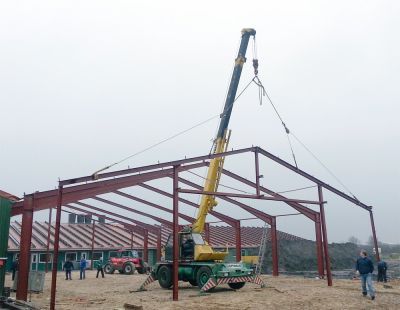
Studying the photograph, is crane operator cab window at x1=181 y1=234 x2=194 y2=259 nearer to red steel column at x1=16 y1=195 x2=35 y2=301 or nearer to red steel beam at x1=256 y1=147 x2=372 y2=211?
red steel beam at x1=256 y1=147 x2=372 y2=211

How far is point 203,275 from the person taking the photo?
17.7m

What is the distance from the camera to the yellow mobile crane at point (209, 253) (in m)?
17.5

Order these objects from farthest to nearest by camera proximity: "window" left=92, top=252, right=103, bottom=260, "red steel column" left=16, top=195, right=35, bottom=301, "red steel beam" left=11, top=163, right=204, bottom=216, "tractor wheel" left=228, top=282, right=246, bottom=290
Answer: "window" left=92, top=252, right=103, bottom=260, "tractor wheel" left=228, top=282, right=246, bottom=290, "red steel beam" left=11, top=163, right=204, bottom=216, "red steel column" left=16, top=195, right=35, bottom=301

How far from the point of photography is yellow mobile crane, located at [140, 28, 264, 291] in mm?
17453

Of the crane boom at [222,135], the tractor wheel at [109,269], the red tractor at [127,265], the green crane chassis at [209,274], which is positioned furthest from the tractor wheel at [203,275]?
the tractor wheel at [109,269]

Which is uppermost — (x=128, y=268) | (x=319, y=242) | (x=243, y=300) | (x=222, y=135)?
(x=222, y=135)

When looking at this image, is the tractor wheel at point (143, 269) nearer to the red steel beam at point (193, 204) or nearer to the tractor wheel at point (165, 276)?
the red steel beam at point (193, 204)

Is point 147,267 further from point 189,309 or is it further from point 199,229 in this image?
point 189,309

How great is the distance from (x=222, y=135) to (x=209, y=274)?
641 cm

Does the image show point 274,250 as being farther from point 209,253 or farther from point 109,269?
point 109,269

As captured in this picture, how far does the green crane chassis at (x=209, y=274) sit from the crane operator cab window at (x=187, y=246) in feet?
1.17

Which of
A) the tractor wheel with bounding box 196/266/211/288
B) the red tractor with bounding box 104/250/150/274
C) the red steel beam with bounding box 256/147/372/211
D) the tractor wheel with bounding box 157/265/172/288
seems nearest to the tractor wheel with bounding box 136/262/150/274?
the red tractor with bounding box 104/250/150/274

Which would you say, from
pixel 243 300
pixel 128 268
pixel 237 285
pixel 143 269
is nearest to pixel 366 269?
pixel 243 300

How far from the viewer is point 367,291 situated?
15570 mm
